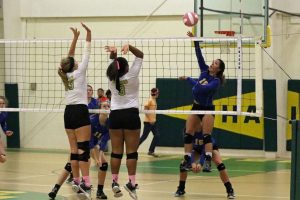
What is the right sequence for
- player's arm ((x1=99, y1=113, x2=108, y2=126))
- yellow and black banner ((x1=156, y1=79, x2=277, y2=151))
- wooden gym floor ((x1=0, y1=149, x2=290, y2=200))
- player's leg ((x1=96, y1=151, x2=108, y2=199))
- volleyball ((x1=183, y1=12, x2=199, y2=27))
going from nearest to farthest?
player's leg ((x1=96, y1=151, x2=108, y2=199)) → wooden gym floor ((x1=0, y1=149, x2=290, y2=200)) → volleyball ((x1=183, y1=12, x2=199, y2=27)) → player's arm ((x1=99, y1=113, x2=108, y2=126)) → yellow and black banner ((x1=156, y1=79, x2=277, y2=151))

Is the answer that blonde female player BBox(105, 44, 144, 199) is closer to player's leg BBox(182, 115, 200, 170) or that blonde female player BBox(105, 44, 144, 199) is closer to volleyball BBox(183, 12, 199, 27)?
player's leg BBox(182, 115, 200, 170)

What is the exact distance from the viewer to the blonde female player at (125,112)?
37.0ft

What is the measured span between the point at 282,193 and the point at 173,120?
10613 millimetres

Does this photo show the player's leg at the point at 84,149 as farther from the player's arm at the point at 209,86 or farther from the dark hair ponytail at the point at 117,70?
the player's arm at the point at 209,86

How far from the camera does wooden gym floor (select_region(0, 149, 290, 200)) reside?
13422 mm

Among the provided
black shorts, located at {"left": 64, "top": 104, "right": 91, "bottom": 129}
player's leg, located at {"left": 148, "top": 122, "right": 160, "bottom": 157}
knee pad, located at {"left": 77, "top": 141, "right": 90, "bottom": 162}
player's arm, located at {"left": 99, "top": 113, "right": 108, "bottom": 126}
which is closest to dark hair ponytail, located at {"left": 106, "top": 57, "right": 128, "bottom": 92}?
black shorts, located at {"left": 64, "top": 104, "right": 91, "bottom": 129}

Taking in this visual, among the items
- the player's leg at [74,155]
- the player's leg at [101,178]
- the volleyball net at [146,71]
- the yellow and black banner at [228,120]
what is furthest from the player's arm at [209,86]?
the yellow and black banner at [228,120]

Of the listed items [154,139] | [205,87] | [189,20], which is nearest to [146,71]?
[154,139]

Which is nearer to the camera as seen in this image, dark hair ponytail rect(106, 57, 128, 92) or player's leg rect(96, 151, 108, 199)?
dark hair ponytail rect(106, 57, 128, 92)

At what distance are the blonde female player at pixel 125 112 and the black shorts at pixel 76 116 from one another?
58 cm

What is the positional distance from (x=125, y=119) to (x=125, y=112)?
104 millimetres

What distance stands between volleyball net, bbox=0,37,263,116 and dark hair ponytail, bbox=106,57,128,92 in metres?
9.86

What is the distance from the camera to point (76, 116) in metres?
11.8

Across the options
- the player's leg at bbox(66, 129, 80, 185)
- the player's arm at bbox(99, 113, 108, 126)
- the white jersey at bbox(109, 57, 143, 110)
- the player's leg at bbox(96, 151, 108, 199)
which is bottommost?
the player's leg at bbox(96, 151, 108, 199)
